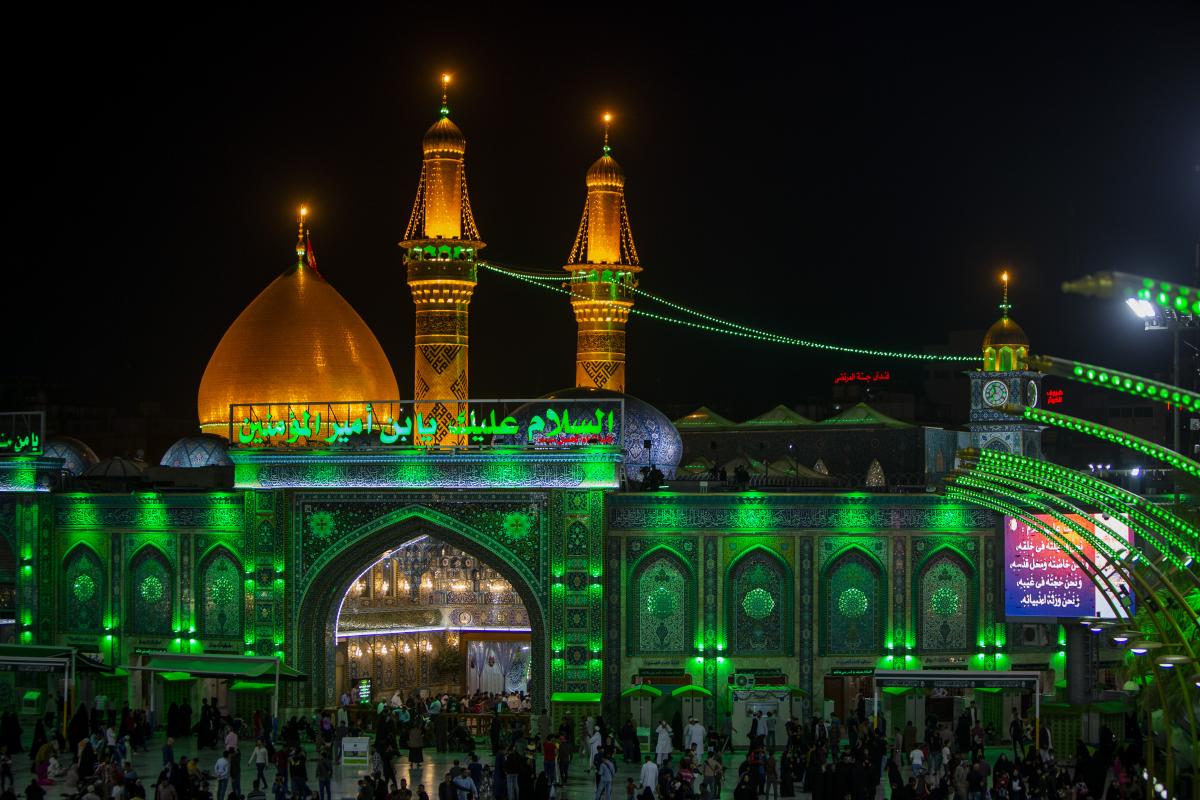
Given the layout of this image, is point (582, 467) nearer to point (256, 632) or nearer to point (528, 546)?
point (528, 546)

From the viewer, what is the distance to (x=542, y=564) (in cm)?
3350

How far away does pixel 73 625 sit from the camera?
36.6 metres

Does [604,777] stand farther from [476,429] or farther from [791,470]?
[791,470]

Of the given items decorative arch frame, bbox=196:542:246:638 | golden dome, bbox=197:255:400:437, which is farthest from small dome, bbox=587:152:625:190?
decorative arch frame, bbox=196:542:246:638

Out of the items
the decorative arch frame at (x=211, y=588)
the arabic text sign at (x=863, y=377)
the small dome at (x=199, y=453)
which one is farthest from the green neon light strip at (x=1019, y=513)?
the arabic text sign at (x=863, y=377)

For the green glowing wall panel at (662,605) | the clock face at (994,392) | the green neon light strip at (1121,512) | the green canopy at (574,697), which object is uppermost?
the clock face at (994,392)

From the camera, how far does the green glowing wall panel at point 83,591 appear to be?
119ft

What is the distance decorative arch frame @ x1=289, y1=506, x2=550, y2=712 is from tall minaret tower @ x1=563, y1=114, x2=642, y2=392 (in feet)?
26.1

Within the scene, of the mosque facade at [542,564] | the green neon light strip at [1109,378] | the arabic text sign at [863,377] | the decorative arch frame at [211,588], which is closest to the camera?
the green neon light strip at [1109,378]

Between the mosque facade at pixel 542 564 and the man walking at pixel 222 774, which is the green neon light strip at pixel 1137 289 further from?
the mosque facade at pixel 542 564

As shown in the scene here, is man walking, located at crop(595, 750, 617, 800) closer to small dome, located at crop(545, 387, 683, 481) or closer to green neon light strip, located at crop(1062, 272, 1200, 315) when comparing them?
small dome, located at crop(545, 387, 683, 481)

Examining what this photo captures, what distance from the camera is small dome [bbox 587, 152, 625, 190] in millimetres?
41469

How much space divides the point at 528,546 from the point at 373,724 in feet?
12.9

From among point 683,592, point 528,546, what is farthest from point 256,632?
point 683,592
